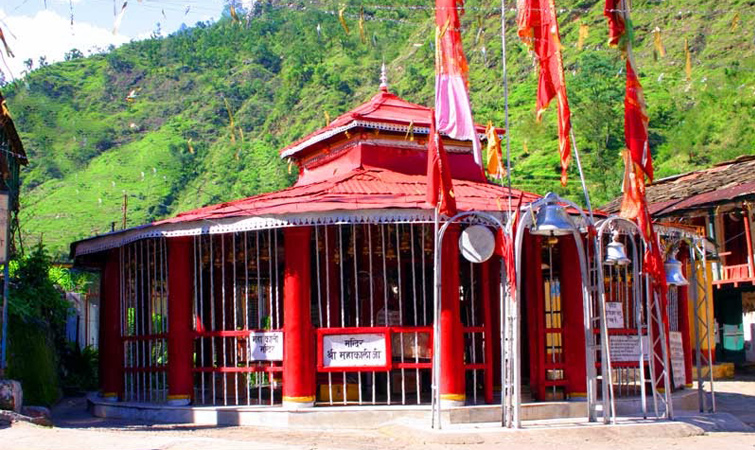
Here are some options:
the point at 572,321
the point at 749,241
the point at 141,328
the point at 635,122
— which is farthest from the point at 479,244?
the point at 749,241

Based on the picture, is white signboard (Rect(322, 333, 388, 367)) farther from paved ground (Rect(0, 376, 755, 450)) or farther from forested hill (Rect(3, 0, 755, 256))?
forested hill (Rect(3, 0, 755, 256))

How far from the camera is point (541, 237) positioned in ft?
49.3

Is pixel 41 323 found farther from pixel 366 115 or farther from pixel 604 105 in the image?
pixel 604 105

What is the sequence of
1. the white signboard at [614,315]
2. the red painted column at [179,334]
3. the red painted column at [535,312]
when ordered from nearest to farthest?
the red painted column at [535,312]
the red painted column at [179,334]
the white signboard at [614,315]

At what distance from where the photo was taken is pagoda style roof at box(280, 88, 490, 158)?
15930mm

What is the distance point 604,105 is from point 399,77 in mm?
19996

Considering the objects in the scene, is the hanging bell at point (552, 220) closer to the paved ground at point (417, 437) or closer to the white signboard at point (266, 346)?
the paved ground at point (417, 437)

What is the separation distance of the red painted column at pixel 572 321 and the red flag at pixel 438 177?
3.16 meters

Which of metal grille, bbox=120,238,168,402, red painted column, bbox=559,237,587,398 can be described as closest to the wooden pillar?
red painted column, bbox=559,237,587,398

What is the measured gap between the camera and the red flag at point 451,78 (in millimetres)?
11227

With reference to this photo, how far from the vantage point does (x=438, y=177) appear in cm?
1170

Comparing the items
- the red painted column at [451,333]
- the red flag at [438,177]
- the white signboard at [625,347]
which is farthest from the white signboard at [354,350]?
the white signboard at [625,347]

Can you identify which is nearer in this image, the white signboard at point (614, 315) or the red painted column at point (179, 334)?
the red painted column at point (179, 334)

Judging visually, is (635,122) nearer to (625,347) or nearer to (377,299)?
(625,347)
